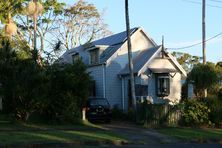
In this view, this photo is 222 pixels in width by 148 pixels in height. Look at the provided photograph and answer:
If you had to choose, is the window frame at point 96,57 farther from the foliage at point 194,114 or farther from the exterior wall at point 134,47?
the foliage at point 194,114

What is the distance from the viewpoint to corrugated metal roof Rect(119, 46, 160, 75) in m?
36.2

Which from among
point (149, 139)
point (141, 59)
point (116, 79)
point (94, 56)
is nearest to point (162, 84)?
point (141, 59)

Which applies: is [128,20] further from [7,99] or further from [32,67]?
[7,99]

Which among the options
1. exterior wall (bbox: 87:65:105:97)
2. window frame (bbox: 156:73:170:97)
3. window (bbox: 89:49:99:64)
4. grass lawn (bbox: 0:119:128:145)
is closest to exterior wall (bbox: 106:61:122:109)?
exterior wall (bbox: 87:65:105:97)

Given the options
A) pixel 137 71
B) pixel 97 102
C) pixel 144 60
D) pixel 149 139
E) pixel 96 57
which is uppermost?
pixel 96 57

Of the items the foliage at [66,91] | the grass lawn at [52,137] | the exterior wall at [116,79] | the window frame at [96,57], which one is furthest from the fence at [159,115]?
the window frame at [96,57]

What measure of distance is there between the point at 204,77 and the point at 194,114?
4.29m

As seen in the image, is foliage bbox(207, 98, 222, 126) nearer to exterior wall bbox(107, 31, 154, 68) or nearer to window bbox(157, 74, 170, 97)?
window bbox(157, 74, 170, 97)

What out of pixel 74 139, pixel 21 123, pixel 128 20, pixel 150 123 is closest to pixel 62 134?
pixel 74 139

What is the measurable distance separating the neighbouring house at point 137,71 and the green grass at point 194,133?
7.91 m

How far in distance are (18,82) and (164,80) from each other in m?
13.9

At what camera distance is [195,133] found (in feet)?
82.6

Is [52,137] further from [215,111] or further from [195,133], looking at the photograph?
[215,111]

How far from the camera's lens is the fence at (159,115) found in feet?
95.5
